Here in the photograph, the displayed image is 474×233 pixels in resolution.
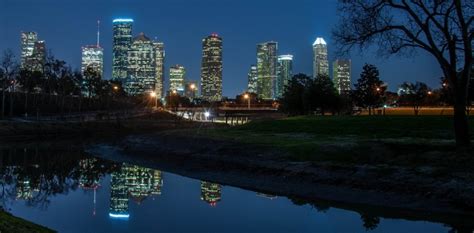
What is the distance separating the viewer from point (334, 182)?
25.5 m

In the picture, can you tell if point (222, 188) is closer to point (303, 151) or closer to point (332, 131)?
point (303, 151)

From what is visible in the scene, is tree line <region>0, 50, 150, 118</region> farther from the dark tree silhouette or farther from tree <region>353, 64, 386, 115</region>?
the dark tree silhouette

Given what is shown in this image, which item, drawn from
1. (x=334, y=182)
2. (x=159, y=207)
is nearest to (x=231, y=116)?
(x=334, y=182)

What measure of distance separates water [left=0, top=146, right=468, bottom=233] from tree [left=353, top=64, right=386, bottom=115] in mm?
68355

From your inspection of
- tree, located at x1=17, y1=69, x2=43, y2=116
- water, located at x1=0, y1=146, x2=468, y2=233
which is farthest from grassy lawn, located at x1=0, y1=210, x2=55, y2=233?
tree, located at x1=17, y1=69, x2=43, y2=116

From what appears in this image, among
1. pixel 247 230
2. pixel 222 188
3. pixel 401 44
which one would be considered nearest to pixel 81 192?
pixel 222 188

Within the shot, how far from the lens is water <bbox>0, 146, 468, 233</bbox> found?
18.9 metres

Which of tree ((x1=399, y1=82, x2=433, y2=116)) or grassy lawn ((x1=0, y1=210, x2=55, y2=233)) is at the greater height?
tree ((x1=399, y1=82, x2=433, y2=116))

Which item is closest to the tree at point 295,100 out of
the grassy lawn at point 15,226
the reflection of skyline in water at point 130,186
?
the reflection of skyline in water at point 130,186

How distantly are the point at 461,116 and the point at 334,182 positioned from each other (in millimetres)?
7480

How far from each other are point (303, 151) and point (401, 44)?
8.63 m

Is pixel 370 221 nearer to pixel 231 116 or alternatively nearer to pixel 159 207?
pixel 159 207

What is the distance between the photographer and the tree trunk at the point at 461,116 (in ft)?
87.8

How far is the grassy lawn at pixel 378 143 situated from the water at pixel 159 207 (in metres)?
6.35
